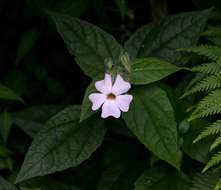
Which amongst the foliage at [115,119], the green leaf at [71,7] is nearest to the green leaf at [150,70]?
the foliage at [115,119]

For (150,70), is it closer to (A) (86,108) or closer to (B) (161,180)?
(A) (86,108)

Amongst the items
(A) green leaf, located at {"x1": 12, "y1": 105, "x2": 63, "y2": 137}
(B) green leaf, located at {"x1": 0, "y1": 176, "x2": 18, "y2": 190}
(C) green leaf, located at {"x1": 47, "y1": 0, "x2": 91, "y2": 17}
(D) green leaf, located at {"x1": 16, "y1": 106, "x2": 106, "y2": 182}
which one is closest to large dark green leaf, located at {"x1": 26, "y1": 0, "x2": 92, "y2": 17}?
(C) green leaf, located at {"x1": 47, "y1": 0, "x2": 91, "y2": 17}

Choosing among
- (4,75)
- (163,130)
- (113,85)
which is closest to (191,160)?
(163,130)

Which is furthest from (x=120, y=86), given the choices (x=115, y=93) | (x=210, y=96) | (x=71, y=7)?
(x=71, y=7)

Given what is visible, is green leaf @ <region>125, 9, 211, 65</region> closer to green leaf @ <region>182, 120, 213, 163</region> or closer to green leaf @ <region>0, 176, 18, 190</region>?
green leaf @ <region>182, 120, 213, 163</region>

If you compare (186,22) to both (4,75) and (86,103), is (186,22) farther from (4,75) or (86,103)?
(4,75)
